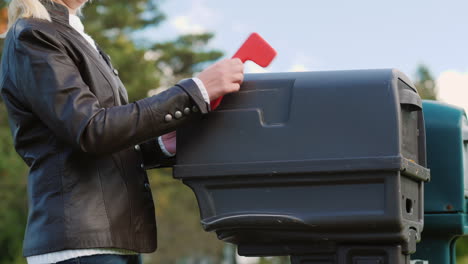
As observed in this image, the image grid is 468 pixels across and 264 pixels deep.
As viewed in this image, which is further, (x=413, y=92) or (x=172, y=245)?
(x=172, y=245)

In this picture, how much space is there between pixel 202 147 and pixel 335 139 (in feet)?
1.20

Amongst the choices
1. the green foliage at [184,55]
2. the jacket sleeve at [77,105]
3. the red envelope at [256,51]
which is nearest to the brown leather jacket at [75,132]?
the jacket sleeve at [77,105]

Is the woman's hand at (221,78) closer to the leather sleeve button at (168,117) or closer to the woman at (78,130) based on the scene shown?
the woman at (78,130)

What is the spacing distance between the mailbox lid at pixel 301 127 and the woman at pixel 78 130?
7 centimetres

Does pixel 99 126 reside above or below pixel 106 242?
above

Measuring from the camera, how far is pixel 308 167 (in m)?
2.05

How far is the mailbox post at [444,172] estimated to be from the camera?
3141 millimetres

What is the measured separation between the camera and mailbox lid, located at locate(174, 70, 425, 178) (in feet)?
6.63

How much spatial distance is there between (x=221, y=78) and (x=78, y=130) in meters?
0.41

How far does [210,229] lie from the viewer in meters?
2.17

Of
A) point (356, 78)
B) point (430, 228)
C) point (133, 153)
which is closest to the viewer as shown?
point (356, 78)

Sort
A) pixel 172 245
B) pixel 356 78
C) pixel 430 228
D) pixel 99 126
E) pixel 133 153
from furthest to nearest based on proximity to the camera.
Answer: pixel 172 245, pixel 430 228, pixel 133 153, pixel 356 78, pixel 99 126

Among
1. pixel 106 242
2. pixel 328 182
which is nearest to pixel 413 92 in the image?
pixel 328 182

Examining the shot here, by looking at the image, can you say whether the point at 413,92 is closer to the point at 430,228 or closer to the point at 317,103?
the point at 317,103
